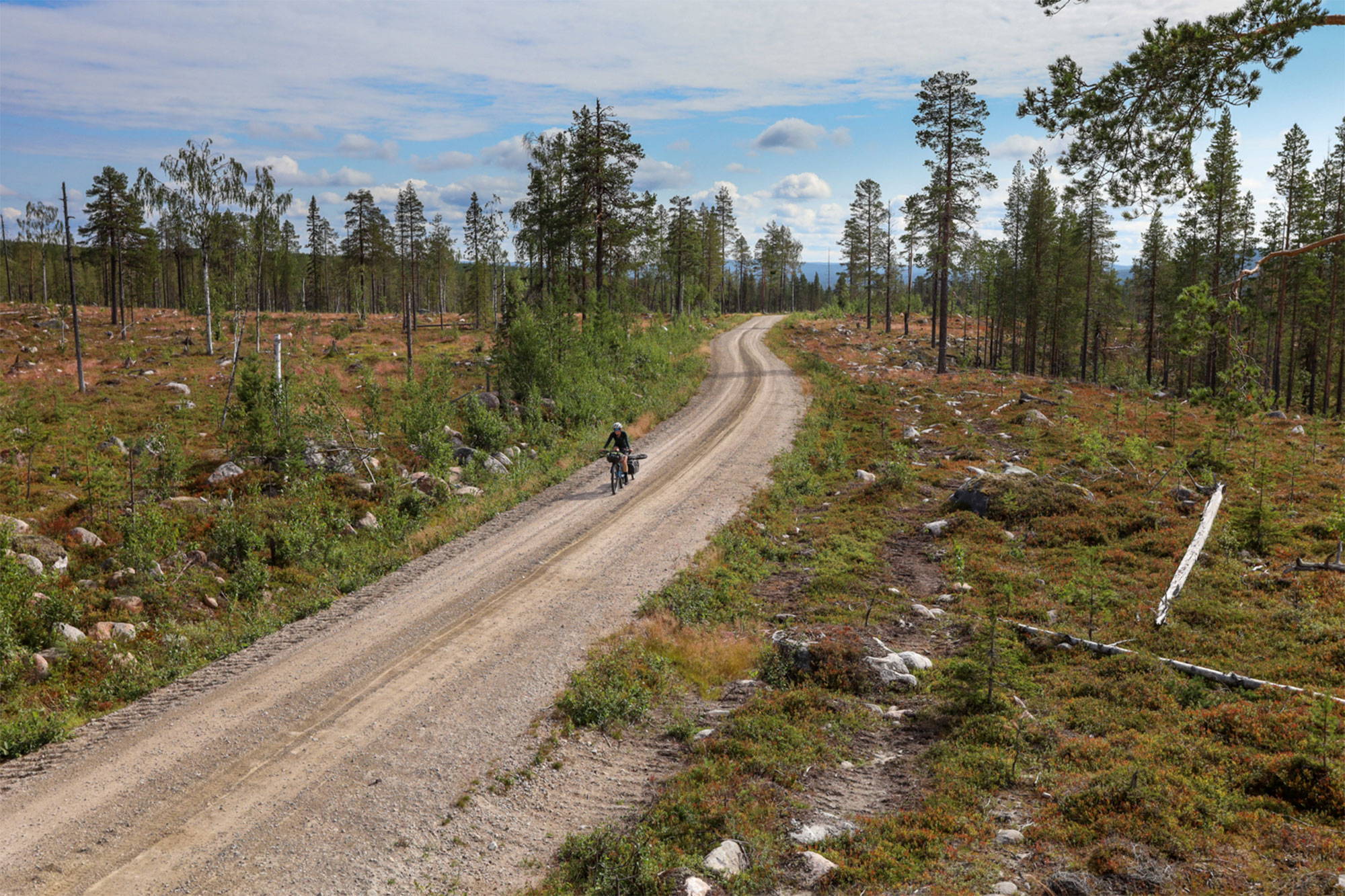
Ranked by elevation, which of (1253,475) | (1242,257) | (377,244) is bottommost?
(1253,475)

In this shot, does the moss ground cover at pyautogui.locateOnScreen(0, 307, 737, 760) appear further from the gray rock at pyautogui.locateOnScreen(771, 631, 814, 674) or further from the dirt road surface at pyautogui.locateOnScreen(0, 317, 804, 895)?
the gray rock at pyautogui.locateOnScreen(771, 631, 814, 674)

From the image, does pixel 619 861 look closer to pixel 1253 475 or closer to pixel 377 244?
pixel 1253 475

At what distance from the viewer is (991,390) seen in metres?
39.0

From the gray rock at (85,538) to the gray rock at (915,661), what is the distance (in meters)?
18.6

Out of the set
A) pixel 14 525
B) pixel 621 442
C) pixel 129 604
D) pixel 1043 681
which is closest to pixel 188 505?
pixel 14 525

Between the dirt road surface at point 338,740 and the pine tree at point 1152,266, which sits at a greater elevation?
the pine tree at point 1152,266

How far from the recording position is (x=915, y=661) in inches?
464

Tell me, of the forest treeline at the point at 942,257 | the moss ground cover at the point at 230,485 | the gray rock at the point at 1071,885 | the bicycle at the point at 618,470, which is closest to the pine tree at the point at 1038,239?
the forest treeline at the point at 942,257

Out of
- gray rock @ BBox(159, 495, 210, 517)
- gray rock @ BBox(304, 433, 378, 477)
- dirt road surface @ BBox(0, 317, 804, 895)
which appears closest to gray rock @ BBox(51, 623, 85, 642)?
dirt road surface @ BBox(0, 317, 804, 895)

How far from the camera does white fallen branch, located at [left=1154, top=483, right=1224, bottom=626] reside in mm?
12609

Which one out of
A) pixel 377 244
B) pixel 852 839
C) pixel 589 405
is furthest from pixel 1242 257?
pixel 377 244

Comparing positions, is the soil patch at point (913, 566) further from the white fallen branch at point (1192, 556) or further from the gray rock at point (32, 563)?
the gray rock at point (32, 563)

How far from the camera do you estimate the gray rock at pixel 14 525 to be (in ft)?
50.1

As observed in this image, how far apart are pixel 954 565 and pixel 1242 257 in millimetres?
52146
